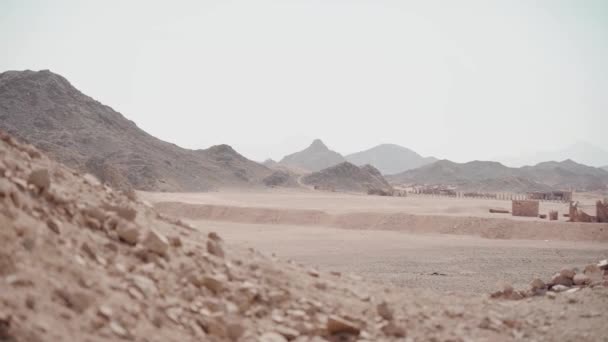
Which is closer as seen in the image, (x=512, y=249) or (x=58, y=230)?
(x=58, y=230)

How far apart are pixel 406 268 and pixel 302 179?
61.4m

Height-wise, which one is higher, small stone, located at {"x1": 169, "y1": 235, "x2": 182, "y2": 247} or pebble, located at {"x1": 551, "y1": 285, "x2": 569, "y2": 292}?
small stone, located at {"x1": 169, "y1": 235, "x2": 182, "y2": 247}

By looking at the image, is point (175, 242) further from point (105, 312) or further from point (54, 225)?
point (105, 312)

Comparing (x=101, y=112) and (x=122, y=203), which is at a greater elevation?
(x=101, y=112)

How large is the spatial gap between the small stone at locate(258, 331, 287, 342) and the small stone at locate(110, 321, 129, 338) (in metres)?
1.23

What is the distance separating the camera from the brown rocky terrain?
3830 mm

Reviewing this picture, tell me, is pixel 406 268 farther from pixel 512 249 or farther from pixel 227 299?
pixel 227 299

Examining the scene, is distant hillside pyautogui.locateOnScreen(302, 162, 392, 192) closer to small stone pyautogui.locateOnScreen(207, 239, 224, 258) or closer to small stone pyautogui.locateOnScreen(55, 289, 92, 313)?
small stone pyautogui.locateOnScreen(207, 239, 224, 258)

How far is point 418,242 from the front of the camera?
22438mm

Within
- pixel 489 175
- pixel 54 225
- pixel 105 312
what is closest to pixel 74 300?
pixel 105 312

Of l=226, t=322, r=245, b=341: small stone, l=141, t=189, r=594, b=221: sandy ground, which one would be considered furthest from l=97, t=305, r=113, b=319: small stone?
l=141, t=189, r=594, b=221: sandy ground

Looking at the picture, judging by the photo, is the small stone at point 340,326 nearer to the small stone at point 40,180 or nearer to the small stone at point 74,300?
the small stone at point 74,300

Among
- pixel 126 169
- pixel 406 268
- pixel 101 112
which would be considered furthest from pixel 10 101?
pixel 406 268

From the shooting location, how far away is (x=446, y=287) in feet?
42.5
